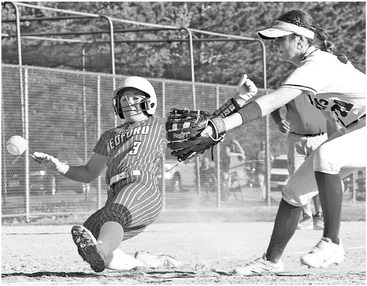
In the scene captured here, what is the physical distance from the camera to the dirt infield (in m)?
6.71

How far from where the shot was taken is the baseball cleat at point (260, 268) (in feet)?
22.9

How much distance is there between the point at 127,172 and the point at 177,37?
1861cm

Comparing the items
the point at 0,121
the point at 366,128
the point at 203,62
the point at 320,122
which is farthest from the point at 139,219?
the point at 203,62

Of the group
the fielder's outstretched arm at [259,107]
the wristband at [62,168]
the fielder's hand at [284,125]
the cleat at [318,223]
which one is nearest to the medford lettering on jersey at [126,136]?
the wristband at [62,168]

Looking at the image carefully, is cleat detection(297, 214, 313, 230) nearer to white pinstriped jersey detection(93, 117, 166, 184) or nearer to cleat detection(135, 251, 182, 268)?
cleat detection(135, 251, 182, 268)

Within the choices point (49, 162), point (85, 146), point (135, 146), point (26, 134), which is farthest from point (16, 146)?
point (85, 146)

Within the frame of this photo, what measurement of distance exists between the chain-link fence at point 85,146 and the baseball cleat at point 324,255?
625 centimetres

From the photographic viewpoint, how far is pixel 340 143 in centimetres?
662

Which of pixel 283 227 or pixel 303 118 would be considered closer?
pixel 283 227

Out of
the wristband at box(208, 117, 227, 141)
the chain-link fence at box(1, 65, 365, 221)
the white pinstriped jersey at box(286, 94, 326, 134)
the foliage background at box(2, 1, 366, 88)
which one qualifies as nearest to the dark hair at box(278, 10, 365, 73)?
the wristband at box(208, 117, 227, 141)

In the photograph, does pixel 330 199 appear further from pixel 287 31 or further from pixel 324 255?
pixel 287 31

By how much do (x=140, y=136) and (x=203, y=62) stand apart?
1710 cm

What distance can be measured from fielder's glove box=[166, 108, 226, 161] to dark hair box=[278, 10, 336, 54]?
110 centimetres

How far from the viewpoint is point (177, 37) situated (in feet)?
83.4
